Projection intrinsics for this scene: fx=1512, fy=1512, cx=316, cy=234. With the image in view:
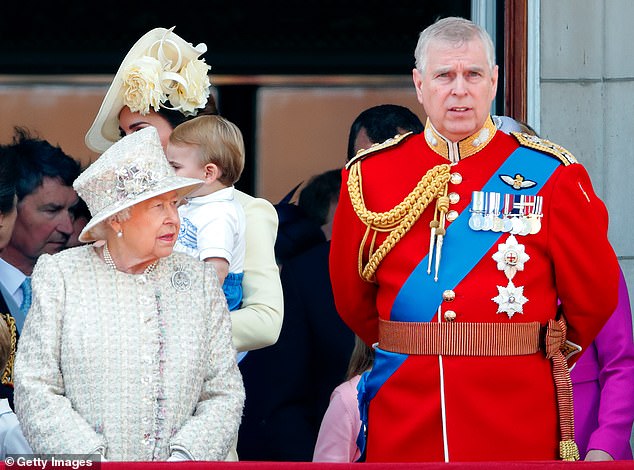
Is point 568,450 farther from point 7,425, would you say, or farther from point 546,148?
point 7,425

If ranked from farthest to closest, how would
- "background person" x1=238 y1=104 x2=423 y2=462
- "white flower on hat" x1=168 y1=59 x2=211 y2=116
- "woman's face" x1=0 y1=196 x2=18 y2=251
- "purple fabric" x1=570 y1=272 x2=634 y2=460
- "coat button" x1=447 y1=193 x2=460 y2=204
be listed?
"woman's face" x1=0 y1=196 x2=18 y2=251 < "background person" x1=238 y1=104 x2=423 y2=462 < "white flower on hat" x1=168 y1=59 x2=211 y2=116 < "purple fabric" x1=570 y1=272 x2=634 y2=460 < "coat button" x1=447 y1=193 x2=460 y2=204

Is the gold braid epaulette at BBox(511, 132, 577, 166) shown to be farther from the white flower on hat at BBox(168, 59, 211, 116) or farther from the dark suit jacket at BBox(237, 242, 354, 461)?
the dark suit jacket at BBox(237, 242, 354, 461)

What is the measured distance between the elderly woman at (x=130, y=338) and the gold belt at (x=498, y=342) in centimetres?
44

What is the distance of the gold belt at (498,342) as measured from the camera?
3.72m

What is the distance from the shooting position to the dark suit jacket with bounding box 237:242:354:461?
16.5 feet

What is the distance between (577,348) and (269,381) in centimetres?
144

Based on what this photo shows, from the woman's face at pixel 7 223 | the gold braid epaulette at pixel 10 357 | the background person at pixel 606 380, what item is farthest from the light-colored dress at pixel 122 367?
the woman's face at pixel 7 223

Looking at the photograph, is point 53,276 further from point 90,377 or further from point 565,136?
point 565,136

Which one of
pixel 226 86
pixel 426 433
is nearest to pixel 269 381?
pixel 426 433

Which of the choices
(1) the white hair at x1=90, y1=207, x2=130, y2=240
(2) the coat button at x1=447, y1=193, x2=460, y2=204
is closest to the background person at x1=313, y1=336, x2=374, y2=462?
(2) the coat button at x1=447, y1=193, x2=460, y2=204

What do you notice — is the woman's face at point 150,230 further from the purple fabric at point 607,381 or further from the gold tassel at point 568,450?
the purple fabric at point 607,381

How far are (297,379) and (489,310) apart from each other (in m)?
1.42

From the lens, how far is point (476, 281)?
3.76m

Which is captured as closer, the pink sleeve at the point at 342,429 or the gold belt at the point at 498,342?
the gold belt at the point at 498,342
